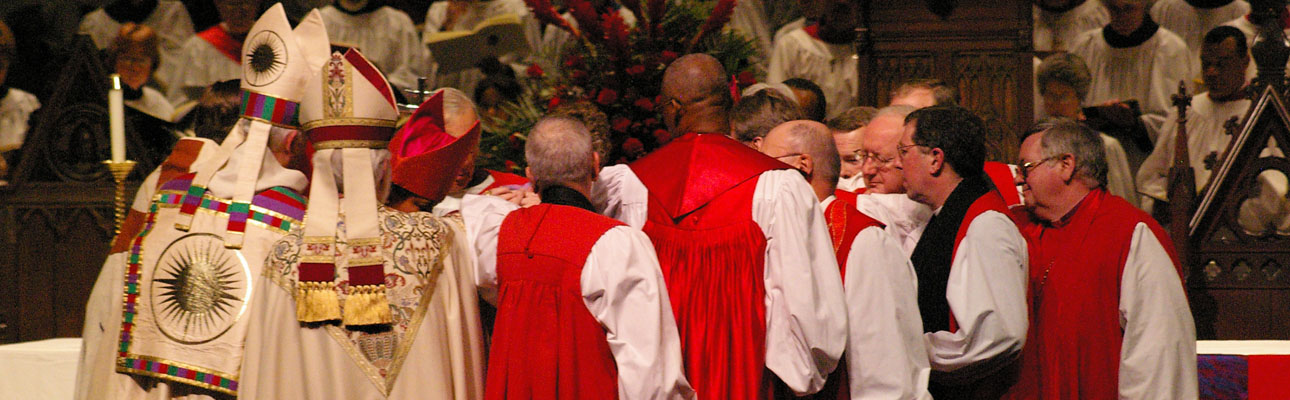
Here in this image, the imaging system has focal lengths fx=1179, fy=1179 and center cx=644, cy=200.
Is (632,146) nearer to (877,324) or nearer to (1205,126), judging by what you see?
(877,324)

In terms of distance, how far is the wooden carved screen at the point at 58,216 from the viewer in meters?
6.03

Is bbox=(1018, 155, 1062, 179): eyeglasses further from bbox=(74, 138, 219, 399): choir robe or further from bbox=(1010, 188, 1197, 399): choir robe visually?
bbox=(74, 138, 219, 399): choir robe

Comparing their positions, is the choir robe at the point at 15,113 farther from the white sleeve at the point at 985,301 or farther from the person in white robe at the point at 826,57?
the white sleeve at the point at 985,301

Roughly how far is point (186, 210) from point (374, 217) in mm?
643

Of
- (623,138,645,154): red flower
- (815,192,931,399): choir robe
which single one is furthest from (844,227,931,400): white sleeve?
(623,138,645,154): red flower

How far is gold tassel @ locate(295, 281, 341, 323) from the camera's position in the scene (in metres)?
3.11

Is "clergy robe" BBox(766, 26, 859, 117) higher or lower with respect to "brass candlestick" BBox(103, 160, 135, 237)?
higher

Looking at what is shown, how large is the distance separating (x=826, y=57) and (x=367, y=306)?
551cm

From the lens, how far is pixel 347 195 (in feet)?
10.3

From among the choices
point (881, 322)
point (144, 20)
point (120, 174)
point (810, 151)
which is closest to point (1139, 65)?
A: point (810, 151)

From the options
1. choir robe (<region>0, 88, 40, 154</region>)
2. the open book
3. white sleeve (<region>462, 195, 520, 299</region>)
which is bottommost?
white sleeve (<region>462, 195, 520, 299</region>)

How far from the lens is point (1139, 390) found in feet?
11.5

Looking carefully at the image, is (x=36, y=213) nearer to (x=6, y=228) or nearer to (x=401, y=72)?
(x=6, y=228)

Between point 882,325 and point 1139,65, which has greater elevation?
point 1139,65
